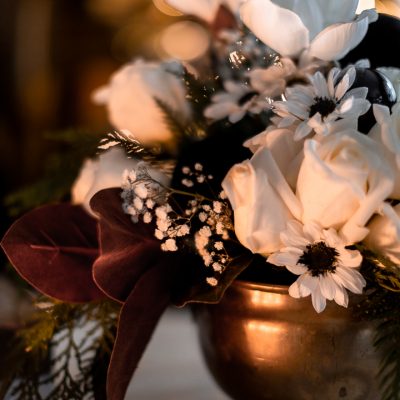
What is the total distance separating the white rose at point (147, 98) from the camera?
22.8 inches

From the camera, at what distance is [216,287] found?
16.4 inches

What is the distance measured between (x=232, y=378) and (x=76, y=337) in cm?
36

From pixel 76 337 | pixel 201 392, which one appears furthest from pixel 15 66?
pixel 201 392

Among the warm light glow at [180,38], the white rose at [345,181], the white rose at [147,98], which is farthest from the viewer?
the warm light glow at [180,38]

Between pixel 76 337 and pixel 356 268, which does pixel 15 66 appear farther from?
A: pixel 356 268

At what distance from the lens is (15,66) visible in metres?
2.19

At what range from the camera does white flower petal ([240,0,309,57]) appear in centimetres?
44

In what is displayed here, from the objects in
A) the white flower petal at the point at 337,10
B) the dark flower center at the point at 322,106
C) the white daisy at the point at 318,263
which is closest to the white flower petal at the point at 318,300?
the white daisy at the point at 318,263

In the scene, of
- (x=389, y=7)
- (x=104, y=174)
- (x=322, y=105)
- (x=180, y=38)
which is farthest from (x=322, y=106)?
(x=180, y=38)

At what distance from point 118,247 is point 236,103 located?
0.46 feet

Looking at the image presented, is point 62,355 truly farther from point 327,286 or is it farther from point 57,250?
point 327,286

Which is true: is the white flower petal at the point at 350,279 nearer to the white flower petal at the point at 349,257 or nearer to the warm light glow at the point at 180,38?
the white flower petal at the point at 349,257

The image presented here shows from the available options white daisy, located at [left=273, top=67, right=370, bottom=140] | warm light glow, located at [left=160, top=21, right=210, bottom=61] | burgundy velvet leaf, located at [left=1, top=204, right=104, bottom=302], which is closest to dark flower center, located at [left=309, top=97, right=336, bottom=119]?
white daisy, located at [left=273, top=67, right=370, bottom=140]

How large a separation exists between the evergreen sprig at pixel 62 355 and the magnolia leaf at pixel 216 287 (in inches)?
4.1
